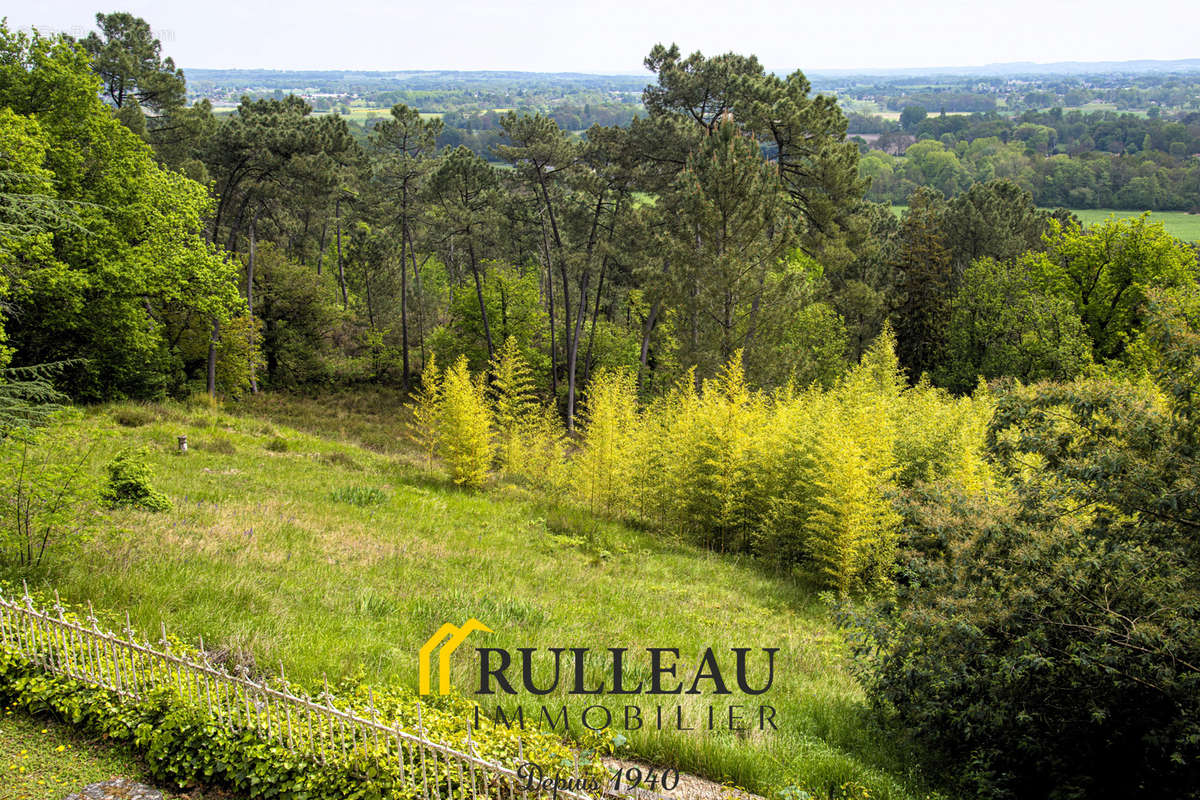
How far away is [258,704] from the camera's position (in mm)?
6805

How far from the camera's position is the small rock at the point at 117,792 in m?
6.65

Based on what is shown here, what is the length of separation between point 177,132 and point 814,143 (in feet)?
89.3

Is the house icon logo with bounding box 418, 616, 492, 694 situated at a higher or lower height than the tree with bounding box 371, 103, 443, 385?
lower

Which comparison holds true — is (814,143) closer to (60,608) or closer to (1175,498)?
(1175,498)

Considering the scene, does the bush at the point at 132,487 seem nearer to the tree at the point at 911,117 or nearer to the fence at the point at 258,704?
the fence at the point at 258,704

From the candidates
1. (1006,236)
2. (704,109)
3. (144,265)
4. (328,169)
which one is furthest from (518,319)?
(1006,236)

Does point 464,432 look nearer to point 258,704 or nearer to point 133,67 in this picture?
point 258,704

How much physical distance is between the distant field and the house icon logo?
7038 centimetres

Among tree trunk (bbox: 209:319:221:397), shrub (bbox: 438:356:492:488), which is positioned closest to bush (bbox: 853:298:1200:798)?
shrub (bbox: 438:356:492:488)

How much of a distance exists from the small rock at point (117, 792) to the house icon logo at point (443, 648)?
2597 millimetres

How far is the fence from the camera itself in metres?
6.10

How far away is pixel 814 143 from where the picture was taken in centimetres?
2778

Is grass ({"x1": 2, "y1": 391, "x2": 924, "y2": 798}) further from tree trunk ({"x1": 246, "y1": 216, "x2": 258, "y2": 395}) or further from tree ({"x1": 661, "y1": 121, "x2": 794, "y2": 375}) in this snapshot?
tree trunk ({"x1": 246, "y1": 216, "x2": 258, "y2": 395})

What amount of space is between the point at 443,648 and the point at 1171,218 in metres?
98.6
